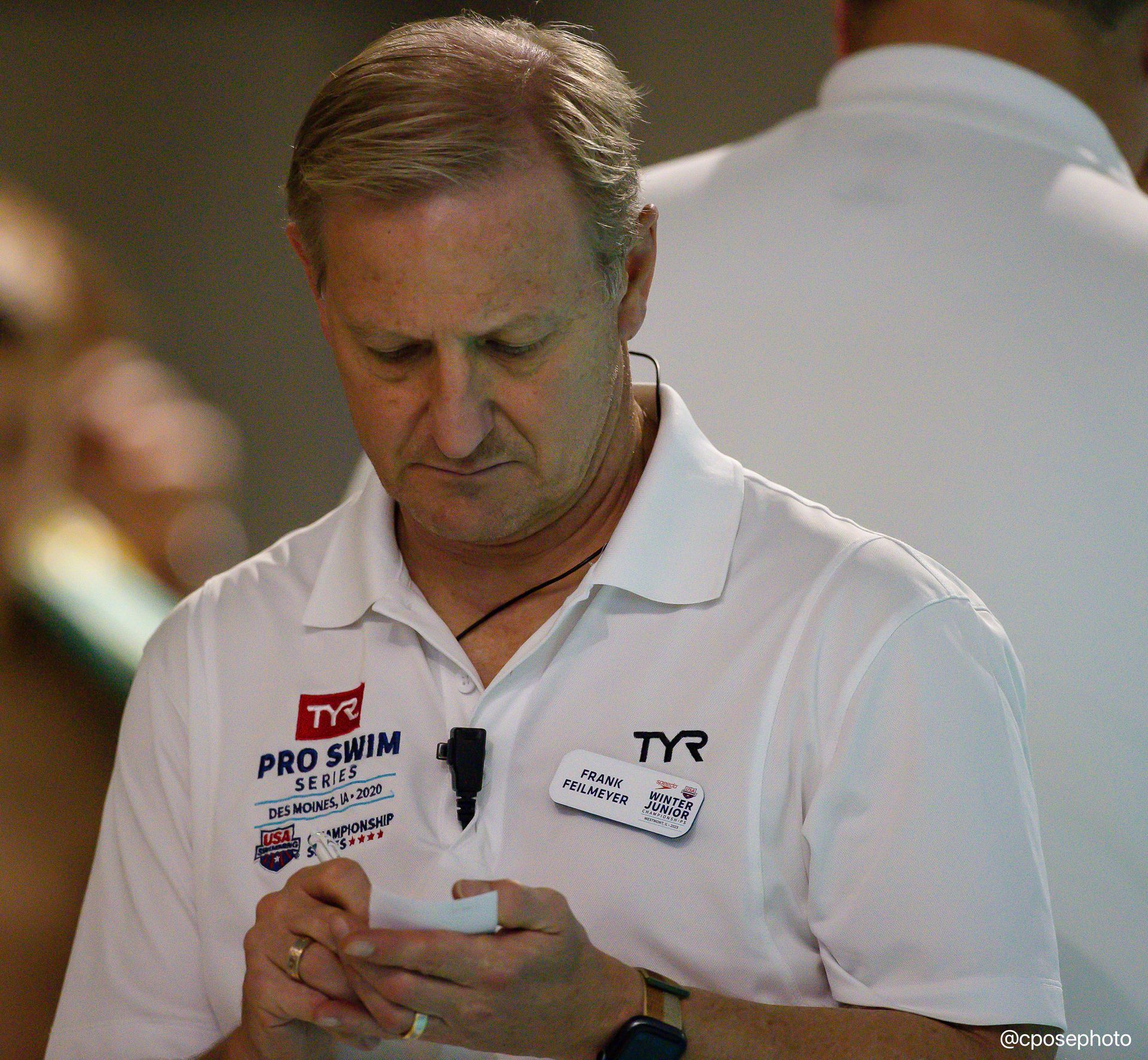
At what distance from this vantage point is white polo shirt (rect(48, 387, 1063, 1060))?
50.8 inches

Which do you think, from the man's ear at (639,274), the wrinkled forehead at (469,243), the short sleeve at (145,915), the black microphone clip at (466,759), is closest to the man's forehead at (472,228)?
the wrinkled forehead at (469,243)

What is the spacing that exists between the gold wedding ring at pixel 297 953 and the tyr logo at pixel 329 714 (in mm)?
303

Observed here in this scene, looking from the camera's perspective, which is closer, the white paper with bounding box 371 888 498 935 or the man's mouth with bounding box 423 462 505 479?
the white paper with bounding box 371 888 498 935

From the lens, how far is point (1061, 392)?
1720mm

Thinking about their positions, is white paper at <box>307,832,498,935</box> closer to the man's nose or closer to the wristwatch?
the wristwatch

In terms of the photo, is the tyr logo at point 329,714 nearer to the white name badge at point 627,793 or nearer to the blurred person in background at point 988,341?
the white name badge at point 627,793

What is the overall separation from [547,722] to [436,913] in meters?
0.34

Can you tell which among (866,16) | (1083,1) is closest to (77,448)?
(866,16)

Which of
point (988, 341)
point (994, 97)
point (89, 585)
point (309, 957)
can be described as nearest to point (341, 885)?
point (309, 957)

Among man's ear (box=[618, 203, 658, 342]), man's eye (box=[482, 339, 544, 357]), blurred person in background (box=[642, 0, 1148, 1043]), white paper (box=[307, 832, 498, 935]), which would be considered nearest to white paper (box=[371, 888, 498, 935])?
white paper (box=[307, 832, 498, 935])

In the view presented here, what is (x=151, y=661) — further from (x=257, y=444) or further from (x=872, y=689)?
(x=257, y=444)

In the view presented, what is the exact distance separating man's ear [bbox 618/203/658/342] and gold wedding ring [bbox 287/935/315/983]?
62cm

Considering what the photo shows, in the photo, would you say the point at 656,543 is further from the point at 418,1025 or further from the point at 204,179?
the point at 204,179

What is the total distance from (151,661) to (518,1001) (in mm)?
668
